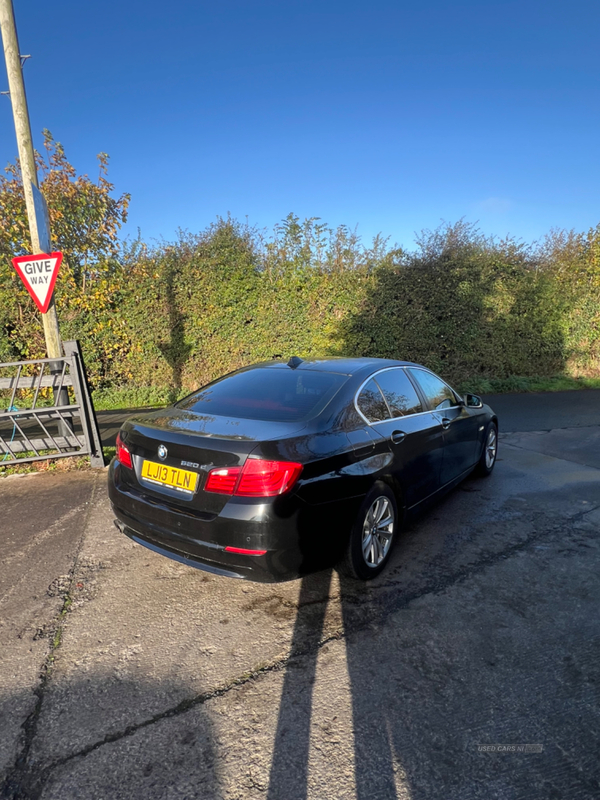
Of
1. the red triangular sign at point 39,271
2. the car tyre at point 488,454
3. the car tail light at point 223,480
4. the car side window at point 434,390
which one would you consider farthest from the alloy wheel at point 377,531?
the red triangular sign at point 39,271

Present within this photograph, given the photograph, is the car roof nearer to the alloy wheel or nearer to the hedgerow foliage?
the alloy wheel

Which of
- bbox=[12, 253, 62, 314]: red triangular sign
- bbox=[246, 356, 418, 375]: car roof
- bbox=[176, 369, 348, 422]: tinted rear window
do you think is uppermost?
bbox=[12, 253, 62, 314]: red triangular sign

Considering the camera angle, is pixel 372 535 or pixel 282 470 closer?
pixel 282 470

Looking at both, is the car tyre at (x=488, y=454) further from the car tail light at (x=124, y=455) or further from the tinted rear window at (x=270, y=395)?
the car tail light at (x=124, y=455)

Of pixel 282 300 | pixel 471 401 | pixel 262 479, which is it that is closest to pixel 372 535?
pixel 262 479

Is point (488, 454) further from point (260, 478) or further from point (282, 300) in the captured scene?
point (282, 300)

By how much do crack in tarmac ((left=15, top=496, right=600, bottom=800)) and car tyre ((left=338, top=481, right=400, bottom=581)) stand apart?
→ 163mm

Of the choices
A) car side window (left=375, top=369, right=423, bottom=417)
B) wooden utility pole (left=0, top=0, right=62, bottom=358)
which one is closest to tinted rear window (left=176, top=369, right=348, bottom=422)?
car side window (left=375, top=369, right=423, bottom=417)

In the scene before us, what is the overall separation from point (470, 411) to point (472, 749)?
3344 millimetres

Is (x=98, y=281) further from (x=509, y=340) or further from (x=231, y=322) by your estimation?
(x=509, y=340)

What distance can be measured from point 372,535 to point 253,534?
1004 mm

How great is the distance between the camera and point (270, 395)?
11.1 feet

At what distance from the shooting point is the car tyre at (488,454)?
5247 mm

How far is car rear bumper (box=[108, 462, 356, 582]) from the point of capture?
8.48ft
